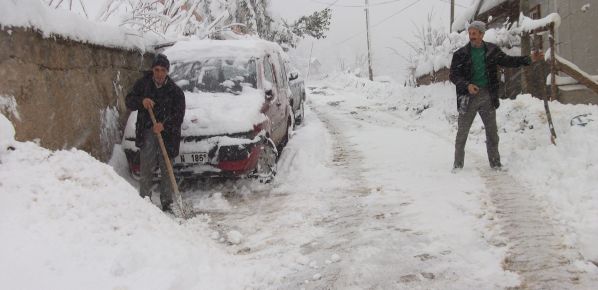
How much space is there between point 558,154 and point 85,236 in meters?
4.82

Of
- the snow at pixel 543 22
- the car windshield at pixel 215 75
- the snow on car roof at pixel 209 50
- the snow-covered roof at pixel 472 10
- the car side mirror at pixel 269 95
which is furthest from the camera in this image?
the snow-covered roof at pixel 472 10

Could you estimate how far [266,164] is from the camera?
592 cm

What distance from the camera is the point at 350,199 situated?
16.5 feet

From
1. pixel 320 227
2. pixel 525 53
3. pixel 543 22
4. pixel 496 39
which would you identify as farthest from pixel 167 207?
pixel 496 39

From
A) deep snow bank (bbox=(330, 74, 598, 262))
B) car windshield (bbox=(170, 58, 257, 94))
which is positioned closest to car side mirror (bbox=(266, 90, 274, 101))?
car windshield (bbox=(170, 58, 257, 94))

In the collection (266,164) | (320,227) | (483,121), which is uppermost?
(483,121)

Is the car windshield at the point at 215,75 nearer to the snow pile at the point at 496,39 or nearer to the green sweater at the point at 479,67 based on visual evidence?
the green sweater at the point at 479,67

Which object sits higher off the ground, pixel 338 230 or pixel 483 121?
pixel 483 121

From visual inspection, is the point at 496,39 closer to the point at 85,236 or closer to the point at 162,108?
the point at 162,108

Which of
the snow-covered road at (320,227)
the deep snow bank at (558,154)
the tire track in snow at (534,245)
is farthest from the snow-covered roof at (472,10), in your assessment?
the tire track in snow at (534,245)

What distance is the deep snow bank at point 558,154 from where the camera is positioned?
146 inches

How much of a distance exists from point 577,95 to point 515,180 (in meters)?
4.28

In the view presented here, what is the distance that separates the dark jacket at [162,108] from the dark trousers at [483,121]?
10.9 ft

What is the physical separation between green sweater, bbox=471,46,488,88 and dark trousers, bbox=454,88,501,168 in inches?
3.7
